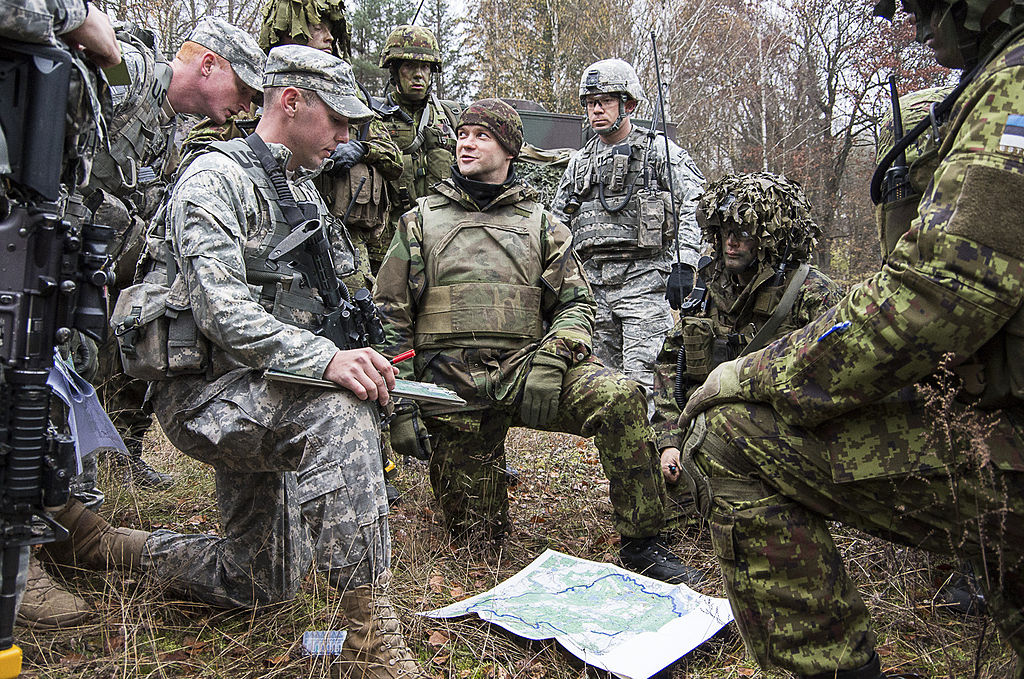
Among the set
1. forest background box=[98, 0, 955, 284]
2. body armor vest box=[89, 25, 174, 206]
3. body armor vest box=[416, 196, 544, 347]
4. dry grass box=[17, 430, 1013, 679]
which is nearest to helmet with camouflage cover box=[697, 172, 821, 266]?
body armor vest box=[416, 196, 544, 347]

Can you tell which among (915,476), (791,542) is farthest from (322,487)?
(915,476)

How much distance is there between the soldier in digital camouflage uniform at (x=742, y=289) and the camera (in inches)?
158

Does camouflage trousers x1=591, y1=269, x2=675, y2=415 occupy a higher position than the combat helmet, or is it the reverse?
the combat helmet

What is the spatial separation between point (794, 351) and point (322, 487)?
141cm

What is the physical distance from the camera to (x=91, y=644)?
284cm

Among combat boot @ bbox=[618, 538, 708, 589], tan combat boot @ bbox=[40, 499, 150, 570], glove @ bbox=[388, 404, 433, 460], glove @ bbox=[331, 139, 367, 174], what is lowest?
combat boot @ bbox=[618, 538, 708, 589]

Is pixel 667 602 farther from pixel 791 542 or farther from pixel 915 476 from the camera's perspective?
pixel 915 476

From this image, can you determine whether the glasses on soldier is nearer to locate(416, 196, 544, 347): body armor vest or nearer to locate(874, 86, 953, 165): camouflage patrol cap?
locate(416, 196, 544, 347): body armor vest

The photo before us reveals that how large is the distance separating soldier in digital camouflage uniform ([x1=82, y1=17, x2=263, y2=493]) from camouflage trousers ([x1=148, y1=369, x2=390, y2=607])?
1.99 ft

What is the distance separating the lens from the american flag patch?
1.87m

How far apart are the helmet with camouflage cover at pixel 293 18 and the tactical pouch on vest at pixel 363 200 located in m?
0.89

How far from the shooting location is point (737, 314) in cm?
420

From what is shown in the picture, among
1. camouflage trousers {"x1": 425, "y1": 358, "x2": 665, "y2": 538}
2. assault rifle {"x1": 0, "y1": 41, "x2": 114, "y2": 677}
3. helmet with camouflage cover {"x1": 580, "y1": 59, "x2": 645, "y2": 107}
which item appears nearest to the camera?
assault rifle {"x1": 0, "y1": 41, "x2": 114, "y2": 677}

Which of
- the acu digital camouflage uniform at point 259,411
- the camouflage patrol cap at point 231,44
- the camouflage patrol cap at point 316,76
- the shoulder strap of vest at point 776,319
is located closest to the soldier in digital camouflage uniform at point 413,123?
the camouflage patrol cap at point 231,44
